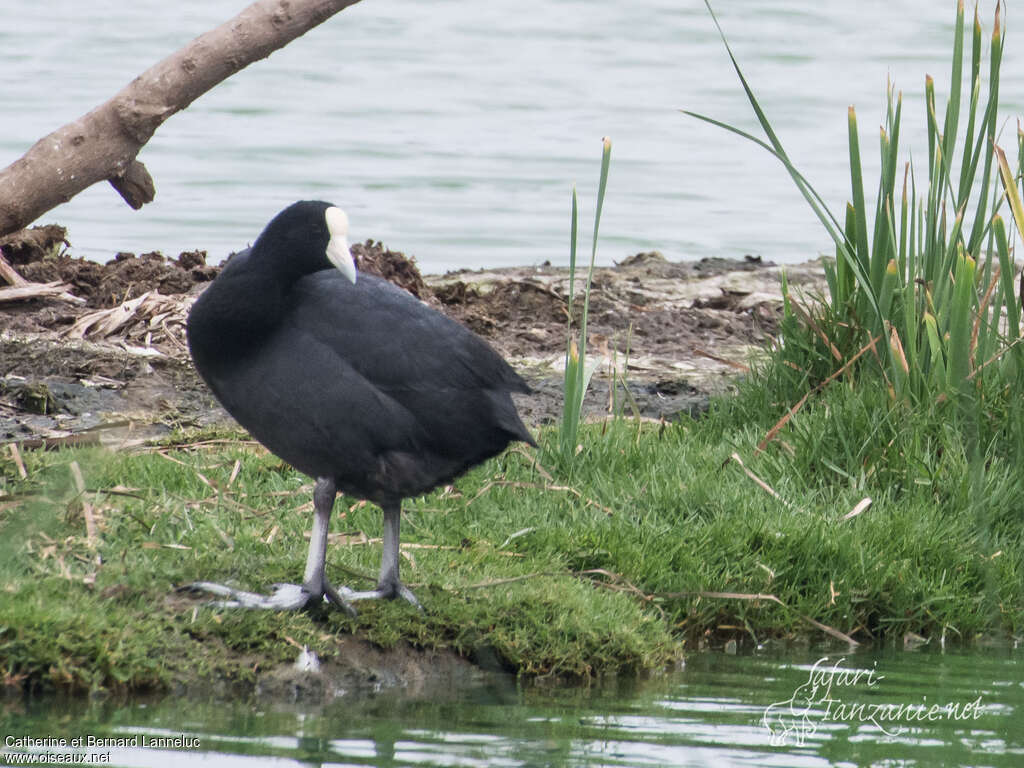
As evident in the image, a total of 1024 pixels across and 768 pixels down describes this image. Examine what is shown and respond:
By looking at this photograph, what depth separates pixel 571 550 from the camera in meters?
5.02

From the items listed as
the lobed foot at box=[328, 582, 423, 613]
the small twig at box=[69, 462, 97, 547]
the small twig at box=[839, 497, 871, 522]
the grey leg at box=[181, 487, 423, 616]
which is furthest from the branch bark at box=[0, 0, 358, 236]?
the small twig at box=[839, 497, 871, 522]

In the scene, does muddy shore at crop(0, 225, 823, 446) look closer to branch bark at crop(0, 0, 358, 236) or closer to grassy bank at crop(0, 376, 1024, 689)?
grassy bank at crop(0, 376, 1024, 689)

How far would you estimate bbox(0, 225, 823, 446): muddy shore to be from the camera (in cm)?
644

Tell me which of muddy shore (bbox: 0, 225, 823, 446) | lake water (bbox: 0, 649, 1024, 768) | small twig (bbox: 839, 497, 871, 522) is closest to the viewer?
lake water (bbox: 0, 649, 1024, 768)

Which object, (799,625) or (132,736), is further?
(799,625)

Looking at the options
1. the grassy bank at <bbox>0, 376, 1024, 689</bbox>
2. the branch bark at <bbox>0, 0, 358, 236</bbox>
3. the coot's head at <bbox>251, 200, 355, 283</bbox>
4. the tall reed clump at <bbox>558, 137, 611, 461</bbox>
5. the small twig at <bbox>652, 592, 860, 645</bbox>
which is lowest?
the small twig at <bbox>652, 592, 860, 645</bbox>

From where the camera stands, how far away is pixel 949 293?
19.7 ft

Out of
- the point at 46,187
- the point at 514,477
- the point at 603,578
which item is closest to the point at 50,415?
the point at 46,187

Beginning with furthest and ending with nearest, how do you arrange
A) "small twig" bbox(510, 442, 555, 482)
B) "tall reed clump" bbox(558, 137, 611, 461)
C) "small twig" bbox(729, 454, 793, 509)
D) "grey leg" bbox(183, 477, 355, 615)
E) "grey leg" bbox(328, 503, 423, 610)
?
"small twig" bbox(510, 442, 555, 482)
"tall reed clump" bbox(558, 137, 611, 461)
"small twig" bbox(729, 454, 793, 509)
"grey leg" bbox(328, 503, 423, 610)
"grey leg" bbox(183, 477, 355, 615)

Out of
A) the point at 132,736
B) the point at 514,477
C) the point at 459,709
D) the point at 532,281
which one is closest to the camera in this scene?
the point at 132,736

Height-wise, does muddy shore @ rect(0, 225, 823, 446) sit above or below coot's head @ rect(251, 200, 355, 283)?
below

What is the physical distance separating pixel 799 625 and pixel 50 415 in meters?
3.24

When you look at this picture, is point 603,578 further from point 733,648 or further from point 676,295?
point 676,295

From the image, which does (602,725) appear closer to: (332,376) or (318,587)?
(318,587)
